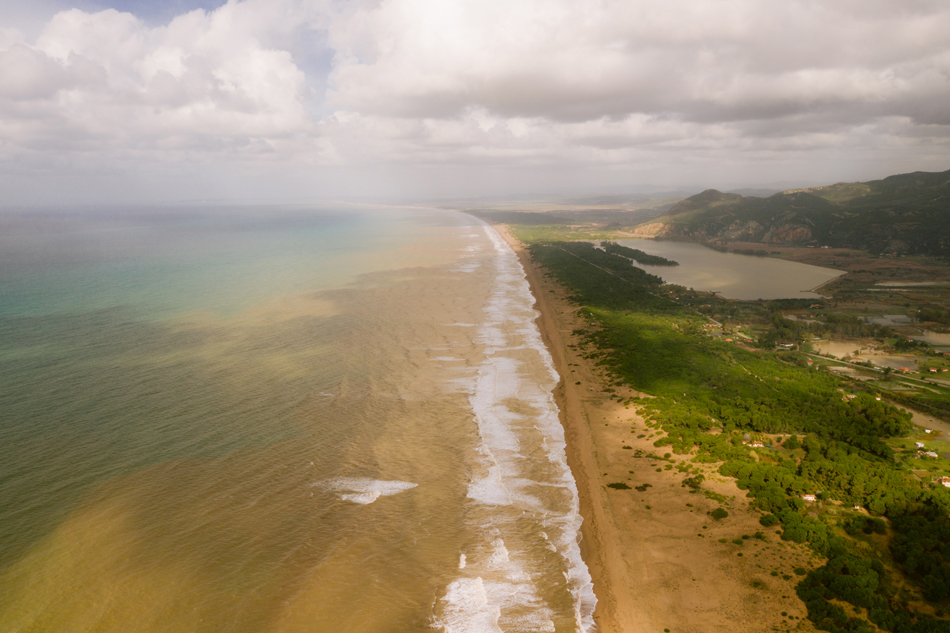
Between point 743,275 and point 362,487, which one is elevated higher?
point 743,275

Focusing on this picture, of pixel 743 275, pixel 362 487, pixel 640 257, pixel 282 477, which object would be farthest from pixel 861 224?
pixel 282 477

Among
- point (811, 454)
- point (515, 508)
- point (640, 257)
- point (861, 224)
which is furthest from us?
point (861, 224)

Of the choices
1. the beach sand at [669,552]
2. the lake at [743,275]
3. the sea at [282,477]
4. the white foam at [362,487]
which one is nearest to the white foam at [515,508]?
the sea at [282,477]

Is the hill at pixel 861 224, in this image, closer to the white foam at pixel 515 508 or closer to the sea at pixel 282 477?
the sea at pixel 282 477

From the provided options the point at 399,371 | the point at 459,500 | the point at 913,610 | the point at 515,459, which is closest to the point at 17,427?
the point at 399,371

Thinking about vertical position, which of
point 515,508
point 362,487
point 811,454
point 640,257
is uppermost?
point 640,257

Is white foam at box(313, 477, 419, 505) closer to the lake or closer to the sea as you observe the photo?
the sea

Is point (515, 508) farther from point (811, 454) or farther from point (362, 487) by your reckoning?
point (811, 454)
